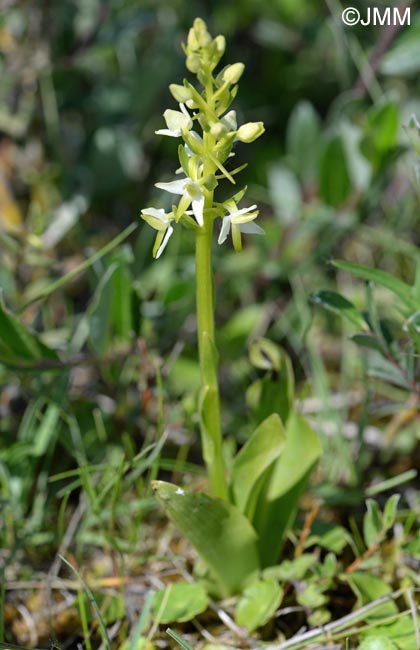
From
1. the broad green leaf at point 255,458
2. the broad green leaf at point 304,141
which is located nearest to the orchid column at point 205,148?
the broad green leaf at point 255,458

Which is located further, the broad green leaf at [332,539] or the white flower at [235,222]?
the broad green leaf at [332,539]

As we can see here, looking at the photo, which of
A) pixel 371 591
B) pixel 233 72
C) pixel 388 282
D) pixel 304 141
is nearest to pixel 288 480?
pixel 371 591

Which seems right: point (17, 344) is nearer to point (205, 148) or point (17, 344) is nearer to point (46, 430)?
point (46, 430)

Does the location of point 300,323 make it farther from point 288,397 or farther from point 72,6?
point 72,6

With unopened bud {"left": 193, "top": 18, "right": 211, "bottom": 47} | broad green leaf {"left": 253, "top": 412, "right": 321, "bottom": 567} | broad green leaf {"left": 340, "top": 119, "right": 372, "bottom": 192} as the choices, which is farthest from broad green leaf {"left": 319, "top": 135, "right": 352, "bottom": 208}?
unopened bud {"left": 193, "top": 18, "right": 211, "bottom": 47}

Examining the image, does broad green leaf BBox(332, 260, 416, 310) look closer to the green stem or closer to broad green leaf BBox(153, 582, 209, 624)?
the green stem

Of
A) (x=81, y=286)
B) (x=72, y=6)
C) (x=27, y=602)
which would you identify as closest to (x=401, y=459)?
(x=27, y=602)

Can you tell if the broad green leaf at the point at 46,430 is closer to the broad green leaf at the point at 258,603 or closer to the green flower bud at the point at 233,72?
the broad green leaf at the point at 258,603
